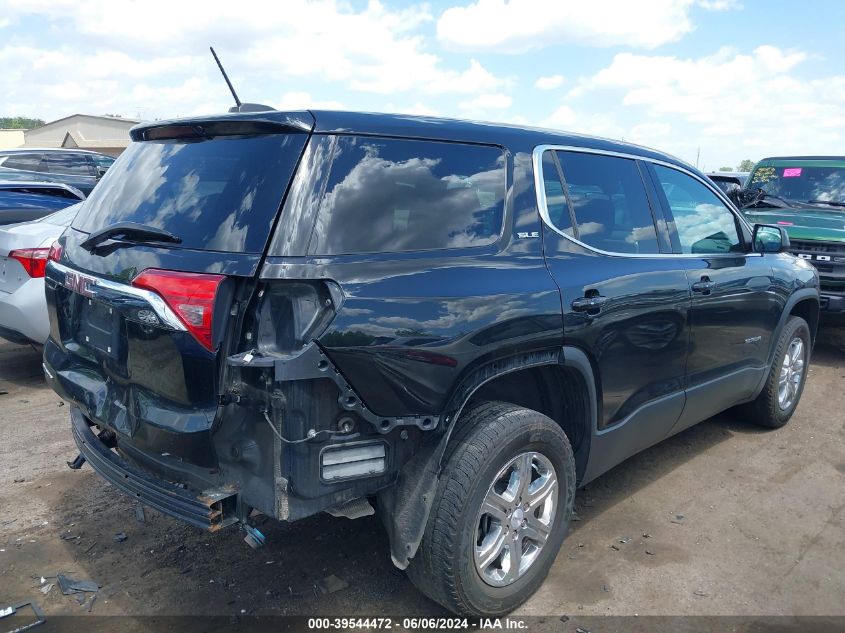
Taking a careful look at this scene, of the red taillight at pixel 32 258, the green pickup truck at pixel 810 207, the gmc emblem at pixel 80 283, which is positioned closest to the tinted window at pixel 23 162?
the red taillight at pixel 32 258

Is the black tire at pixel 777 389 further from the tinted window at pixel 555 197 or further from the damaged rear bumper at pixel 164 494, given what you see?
the damaged rear bumper at pixel 164 494

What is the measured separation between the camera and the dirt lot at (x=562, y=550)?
9.80 ft

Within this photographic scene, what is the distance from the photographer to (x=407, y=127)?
2.65 m

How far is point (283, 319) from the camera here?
7.39 ft

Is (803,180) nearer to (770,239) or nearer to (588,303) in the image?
(770,239)

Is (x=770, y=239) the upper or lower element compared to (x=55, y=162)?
lower

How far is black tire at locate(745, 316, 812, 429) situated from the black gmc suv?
185 centimetres

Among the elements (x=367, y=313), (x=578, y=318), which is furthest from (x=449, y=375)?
(x=578, y=318)

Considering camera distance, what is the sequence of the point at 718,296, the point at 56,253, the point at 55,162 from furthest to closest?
the point at 55,162 → the point at 718,296 → the point at 56,253

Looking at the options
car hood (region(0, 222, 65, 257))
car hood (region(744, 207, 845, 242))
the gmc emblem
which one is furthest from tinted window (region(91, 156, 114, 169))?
the gmc emblem

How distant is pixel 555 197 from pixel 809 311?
320 centimetres

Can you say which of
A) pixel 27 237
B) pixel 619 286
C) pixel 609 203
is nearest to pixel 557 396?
pixel 619 286

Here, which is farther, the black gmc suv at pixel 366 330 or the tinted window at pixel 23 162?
the tinted window at pixel 23 162

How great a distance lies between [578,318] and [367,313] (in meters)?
1.10
